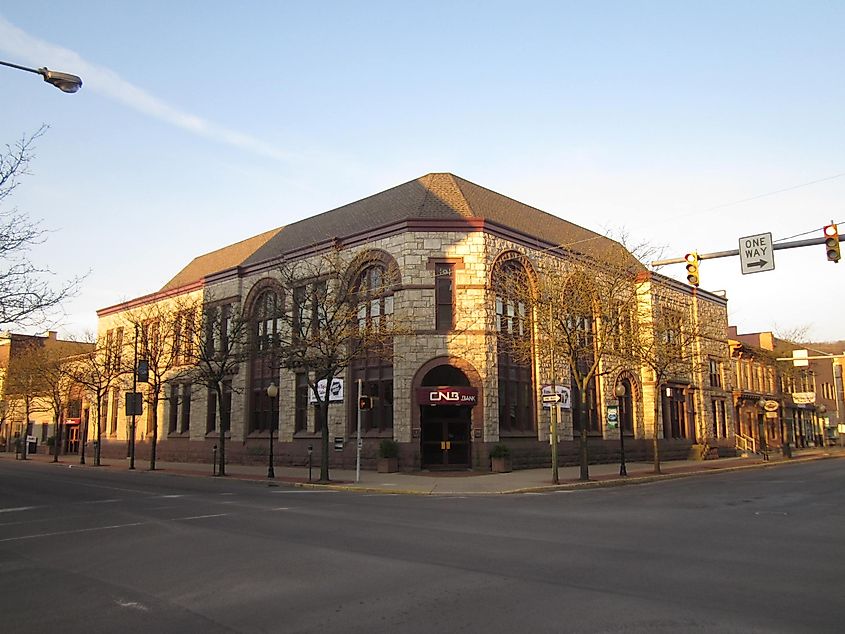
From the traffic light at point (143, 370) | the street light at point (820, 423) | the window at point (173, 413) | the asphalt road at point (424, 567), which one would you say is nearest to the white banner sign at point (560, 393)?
the asphalt road at point (424, 567)

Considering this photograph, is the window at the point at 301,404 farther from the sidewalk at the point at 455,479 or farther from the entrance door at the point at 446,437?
the entrance door at the point at 446,437

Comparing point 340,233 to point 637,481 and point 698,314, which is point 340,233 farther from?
point 698,314

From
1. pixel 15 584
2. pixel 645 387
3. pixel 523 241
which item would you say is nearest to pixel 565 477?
pixel 523 241

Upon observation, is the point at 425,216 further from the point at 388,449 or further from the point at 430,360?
the point at 388,449

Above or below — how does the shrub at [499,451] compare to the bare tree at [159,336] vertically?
below

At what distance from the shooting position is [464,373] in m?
31.3

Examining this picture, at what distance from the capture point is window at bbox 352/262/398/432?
31.7 meters

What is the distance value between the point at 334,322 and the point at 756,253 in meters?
18.9

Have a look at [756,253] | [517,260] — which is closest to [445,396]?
[517,260]

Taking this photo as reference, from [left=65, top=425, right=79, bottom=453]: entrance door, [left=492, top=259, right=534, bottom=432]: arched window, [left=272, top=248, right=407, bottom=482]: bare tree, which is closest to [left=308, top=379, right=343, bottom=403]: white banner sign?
[left=272, top=248, right=407, bottom=482]: bare tree

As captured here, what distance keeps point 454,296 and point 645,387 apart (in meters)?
17.6

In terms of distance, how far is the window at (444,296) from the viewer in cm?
3172

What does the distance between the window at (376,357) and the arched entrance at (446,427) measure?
6.37 ft

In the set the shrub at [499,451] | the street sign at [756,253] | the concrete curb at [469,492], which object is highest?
the street sign at [756,253]
